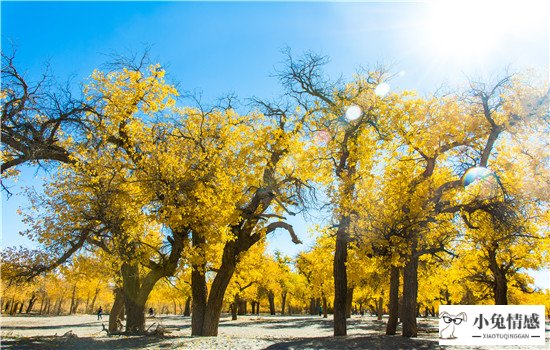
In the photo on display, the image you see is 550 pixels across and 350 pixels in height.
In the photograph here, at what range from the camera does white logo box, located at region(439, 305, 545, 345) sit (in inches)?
468

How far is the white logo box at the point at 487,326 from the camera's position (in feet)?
39.0

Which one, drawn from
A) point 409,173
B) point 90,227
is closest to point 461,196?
point 409,173

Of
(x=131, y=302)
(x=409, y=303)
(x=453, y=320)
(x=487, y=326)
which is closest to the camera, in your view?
(x=487, y=326)

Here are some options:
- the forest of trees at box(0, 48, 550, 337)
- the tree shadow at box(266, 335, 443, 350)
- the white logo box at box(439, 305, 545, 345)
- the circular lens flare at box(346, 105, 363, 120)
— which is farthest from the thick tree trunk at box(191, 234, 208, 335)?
the white logo box at box(439, 305, 545, 345)

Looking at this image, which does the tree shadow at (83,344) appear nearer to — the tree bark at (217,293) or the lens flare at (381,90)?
the tree bark at (217,293)

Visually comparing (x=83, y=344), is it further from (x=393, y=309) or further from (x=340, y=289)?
(x=393, y=309)

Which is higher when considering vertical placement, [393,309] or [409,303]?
[409,303]

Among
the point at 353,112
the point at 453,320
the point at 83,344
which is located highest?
the point at 353,112

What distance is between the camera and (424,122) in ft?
47.9

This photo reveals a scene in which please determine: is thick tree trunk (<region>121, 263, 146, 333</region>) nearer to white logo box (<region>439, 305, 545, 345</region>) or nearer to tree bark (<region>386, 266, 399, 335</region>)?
tree bark (<region>386, 266, 399, 335</region>)

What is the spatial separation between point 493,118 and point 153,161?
12.4 m

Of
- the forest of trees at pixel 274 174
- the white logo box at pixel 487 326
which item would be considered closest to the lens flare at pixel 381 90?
the forest of trees at pixel 274 174

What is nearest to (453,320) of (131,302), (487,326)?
(487,326)

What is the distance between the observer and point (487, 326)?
12.0 m
